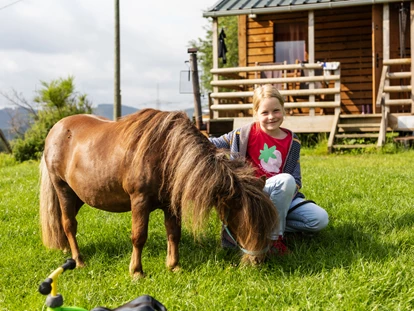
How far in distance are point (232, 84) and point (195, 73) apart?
3.85 feet

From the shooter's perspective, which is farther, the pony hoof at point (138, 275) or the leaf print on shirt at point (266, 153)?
the leaf print on shirt at point (266, 153)

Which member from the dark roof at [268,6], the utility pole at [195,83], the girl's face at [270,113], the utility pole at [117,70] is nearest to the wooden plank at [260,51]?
the dark roof at [268,6]

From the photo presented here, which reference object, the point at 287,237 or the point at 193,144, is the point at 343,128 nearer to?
the point at 287,237

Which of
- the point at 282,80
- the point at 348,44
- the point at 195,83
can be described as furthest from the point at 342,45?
the point at 195,83

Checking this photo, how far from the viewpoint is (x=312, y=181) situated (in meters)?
6.80

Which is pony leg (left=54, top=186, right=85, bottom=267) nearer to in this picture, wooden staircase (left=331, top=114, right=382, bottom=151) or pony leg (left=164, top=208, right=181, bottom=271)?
pony leg (left=164, top=208, right=181, bottom=271)

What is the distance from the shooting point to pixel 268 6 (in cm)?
1401

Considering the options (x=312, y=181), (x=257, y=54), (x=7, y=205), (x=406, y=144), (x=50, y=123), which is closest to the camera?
(x=7, y=205)

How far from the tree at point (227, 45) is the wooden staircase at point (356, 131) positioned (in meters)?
26.5

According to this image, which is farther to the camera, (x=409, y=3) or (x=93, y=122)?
(x=409, y=3)

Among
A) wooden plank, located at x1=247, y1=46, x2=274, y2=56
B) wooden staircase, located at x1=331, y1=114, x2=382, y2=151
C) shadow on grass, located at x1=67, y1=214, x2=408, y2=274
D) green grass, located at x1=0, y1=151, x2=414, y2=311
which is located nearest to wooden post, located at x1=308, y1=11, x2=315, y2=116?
wooden staircase, located at x1=331, y1=114, x2=382, y2=151

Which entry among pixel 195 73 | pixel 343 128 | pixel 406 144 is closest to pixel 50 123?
pixel 195 73

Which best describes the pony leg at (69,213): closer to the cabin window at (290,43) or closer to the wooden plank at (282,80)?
the wooden plank at (282,80)

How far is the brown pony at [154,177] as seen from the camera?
3.35 metres
